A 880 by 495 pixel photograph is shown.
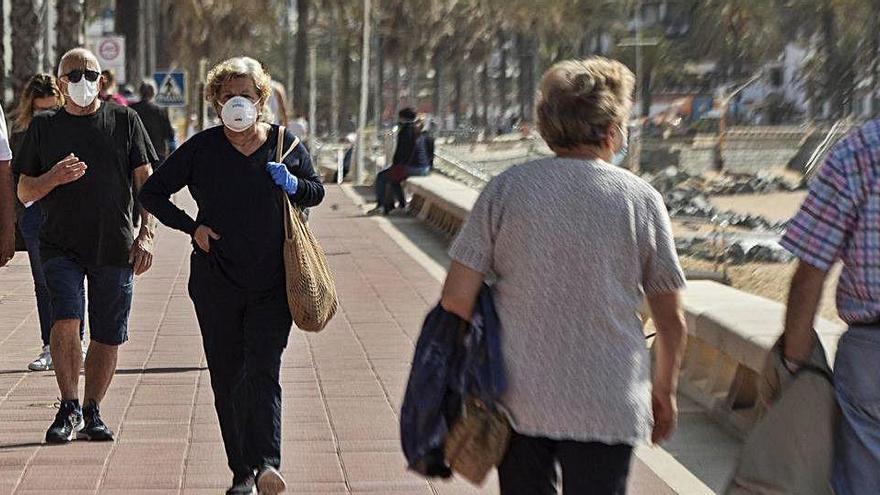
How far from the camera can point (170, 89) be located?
109 ft

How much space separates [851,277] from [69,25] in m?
22.8

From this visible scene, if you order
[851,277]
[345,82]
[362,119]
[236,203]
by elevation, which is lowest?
[345,82]

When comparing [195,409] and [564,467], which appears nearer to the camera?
[564,467]

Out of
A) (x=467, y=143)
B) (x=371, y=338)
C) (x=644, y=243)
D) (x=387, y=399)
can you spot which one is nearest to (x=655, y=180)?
(x=371, y=338)

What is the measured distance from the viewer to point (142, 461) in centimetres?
727

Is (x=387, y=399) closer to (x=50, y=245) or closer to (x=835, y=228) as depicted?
(x=50, y=245)

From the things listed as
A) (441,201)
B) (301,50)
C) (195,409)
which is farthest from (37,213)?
(301,50)

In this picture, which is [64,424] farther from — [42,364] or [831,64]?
[831,64]

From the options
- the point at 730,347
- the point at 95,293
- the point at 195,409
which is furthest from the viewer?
the point at 195,409

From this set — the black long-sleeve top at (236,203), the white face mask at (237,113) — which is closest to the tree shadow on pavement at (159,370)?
the black long-sleeve top at (236,203)

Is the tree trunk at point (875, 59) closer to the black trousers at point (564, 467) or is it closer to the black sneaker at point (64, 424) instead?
the black sneaker at point (64, 424)

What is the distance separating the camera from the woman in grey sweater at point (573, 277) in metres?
4.15

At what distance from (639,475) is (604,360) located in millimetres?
3181

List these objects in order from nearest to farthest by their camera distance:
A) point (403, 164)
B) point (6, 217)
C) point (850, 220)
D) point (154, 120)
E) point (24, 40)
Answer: point (850, 220)
point (6, 217)
point (154, 120)
point (24, 40)
point (403, 164)
